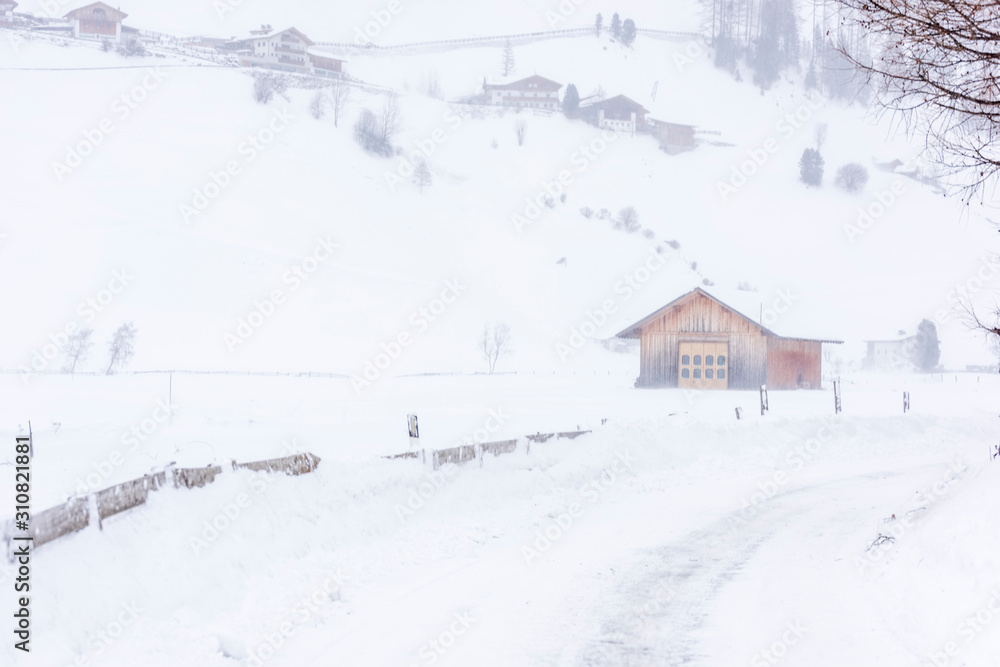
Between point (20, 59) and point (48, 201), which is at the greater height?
point (20, 59)

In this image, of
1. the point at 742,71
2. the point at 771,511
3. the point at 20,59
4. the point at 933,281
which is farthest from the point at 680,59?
the point at 771,511

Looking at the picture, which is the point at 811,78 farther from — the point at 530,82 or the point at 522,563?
the point at 522,563

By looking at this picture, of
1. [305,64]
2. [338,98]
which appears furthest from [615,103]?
Answer: [305,64]

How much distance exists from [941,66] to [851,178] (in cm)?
13958

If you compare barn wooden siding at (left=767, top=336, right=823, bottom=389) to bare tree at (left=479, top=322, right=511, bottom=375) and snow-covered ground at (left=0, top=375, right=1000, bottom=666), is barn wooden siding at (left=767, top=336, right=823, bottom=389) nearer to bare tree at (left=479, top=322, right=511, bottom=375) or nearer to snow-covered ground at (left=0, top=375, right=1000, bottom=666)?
bare tree at (left=479, top=322, right=511, bottom=375)

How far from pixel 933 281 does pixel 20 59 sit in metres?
122

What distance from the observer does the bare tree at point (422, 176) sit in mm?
107812

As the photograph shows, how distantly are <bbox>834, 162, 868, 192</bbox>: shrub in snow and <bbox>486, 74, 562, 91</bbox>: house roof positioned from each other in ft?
159

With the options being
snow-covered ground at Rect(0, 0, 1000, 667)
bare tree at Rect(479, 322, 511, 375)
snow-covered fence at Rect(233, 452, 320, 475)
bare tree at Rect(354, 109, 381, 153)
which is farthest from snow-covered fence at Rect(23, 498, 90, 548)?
bare tree at Rect(354, 109, 381, 153)

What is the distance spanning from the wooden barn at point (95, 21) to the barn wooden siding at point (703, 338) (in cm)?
11430

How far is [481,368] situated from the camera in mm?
68375

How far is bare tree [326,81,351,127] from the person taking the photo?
11906 cm

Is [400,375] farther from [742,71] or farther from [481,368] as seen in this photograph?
[742,71]

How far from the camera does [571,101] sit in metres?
143
